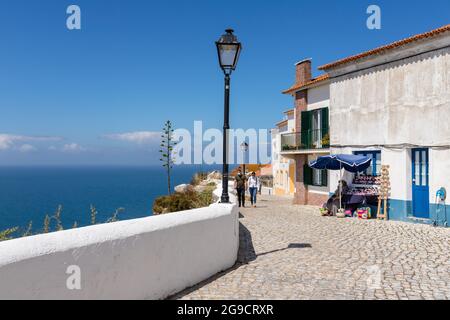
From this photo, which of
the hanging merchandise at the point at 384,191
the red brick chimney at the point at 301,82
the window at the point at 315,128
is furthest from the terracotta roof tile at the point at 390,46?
the hanging merchandise at the point at 384,191

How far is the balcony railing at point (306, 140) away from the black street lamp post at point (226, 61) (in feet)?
41.0

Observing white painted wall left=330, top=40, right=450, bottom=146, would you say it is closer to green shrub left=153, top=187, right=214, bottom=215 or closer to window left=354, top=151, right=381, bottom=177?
window left=354, top=151, right=381, bottom=177

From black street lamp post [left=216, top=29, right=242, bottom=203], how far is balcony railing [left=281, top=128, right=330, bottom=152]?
12485mm

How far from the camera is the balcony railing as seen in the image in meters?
19.3

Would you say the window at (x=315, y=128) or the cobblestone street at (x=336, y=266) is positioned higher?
the window at (x=315, y=128)

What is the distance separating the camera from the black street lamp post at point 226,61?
7.40 metres

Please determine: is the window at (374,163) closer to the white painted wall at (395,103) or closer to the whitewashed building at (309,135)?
the white painted wall at (395,103)

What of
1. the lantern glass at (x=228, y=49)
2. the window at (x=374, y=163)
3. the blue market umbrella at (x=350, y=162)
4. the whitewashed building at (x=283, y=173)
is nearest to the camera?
the lantern glass at (x=228, y=49)

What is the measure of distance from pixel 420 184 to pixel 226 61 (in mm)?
Answer: 10035

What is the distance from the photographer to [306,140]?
20891 millimetres

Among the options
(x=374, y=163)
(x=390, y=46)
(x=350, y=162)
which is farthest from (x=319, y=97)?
(x=350, y=162)

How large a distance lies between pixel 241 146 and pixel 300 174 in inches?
220

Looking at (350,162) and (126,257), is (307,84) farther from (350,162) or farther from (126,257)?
(126,257)
